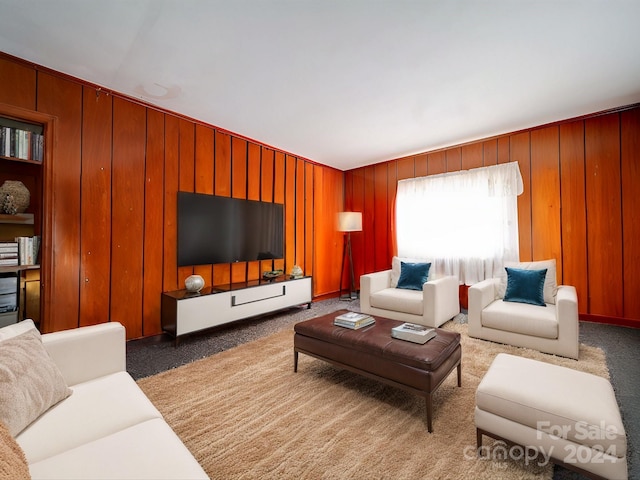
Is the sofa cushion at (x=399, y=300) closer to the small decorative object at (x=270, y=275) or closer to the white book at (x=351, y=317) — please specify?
the white book at (x=351, y=317)

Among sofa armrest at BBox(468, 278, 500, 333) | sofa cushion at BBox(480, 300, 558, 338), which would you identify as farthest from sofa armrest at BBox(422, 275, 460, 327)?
sofa cushion at BBox(480, 300, 558, 338)

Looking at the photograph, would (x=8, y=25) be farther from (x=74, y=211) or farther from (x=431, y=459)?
(x=431, y=459)

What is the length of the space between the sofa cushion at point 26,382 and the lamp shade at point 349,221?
4.26 m

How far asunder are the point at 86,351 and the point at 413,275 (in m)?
3.41

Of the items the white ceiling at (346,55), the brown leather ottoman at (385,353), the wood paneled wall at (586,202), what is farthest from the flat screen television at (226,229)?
the wood paneled wall at (586,202)

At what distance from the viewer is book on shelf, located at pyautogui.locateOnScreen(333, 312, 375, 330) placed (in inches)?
88.8

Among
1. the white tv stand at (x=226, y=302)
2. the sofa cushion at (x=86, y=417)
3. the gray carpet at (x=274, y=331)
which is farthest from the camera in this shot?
the white tv stand at (x=226, y=302)

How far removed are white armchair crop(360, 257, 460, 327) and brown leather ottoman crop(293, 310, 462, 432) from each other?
116 cm

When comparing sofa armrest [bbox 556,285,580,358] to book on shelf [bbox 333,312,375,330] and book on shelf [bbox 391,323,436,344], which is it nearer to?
book on shelf [bbox 391,323,436,344]

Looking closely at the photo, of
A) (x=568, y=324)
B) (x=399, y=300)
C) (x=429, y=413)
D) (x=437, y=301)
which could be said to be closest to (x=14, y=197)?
(x=429, y=413)

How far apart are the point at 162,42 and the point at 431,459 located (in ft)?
10.6

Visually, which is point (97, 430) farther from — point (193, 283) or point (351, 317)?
point (193, 283)

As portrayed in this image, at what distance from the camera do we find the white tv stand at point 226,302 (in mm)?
3002

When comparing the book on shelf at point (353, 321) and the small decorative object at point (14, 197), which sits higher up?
the small decorative object at point (14, 197)
